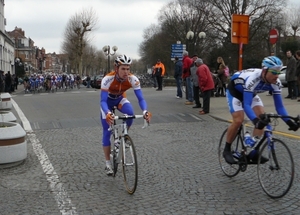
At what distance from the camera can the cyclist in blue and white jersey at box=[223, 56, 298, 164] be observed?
5539mm

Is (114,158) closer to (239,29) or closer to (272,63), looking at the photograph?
(272,63)

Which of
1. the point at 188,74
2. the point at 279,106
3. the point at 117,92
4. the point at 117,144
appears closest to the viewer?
the point at 279,106

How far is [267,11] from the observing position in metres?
56.8

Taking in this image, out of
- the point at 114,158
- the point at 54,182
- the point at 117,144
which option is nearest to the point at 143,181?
the point at 114,158

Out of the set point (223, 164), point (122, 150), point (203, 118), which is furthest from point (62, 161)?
point (203, 118)

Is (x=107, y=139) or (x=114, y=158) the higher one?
(x=107, y=139)

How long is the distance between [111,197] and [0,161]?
103 inches

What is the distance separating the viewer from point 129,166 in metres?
5.89

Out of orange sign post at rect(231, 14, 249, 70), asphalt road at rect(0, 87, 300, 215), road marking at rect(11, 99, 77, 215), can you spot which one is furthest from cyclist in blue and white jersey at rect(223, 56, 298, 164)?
orange sign post at rect(231, 14, 249, 70)

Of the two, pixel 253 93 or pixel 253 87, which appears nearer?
pixel 253 87

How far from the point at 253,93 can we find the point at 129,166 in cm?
197

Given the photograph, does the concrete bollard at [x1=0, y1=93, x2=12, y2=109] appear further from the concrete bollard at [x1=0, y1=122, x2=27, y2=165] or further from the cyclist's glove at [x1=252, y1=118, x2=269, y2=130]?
the cyclist's glove at [x1=252, y1=118, x2=269, y2=130]

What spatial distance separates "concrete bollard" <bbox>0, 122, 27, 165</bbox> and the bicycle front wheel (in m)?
2.51

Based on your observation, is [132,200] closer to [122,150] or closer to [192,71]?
[122,150]
